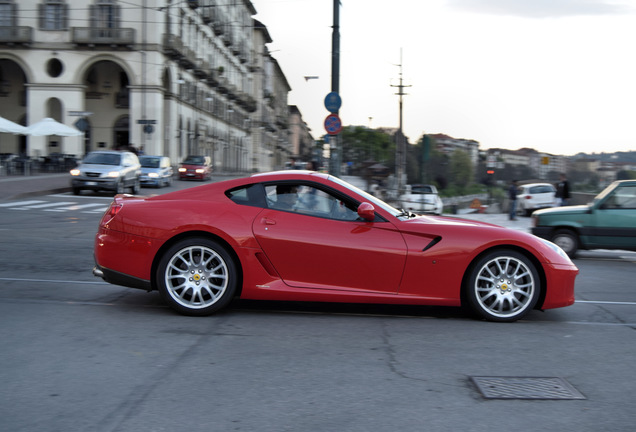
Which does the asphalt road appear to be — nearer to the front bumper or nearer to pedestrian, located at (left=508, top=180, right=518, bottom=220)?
the front bumper

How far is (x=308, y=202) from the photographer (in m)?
5.95

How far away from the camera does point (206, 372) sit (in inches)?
167

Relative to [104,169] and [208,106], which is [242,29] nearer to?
[208,106]

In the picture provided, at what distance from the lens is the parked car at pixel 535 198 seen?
31078 mm

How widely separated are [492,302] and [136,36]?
144 ft

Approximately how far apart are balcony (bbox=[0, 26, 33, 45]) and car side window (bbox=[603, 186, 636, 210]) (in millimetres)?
43041

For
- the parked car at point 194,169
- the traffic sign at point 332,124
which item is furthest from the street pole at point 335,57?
the parked car at point 194,169

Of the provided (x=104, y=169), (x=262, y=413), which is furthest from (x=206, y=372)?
(x=104, y=169)

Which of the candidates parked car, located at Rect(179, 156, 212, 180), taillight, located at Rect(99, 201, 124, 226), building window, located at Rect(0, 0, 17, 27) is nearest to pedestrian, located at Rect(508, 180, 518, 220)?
parked car, located at Rect(179, 156, 212, 180)

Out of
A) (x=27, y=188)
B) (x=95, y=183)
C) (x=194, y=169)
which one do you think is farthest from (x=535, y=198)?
(x=27, y=188)

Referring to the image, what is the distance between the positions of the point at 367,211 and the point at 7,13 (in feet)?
158

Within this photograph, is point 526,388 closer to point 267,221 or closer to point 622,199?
point 267,221

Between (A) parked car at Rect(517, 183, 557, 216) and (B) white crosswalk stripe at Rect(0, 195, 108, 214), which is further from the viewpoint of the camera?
(A) parked car at Rect(517, 183, 557, 216)

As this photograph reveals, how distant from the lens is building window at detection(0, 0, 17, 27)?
46.2 metres
